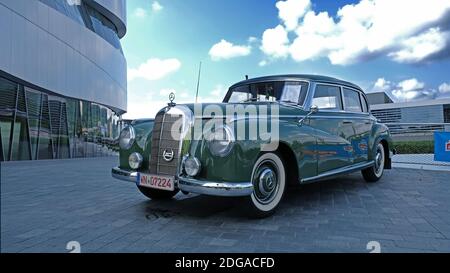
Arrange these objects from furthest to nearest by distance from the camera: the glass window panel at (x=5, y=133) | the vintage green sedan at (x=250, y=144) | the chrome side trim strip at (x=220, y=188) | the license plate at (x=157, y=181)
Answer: the glass window panel at (x=5, y=133) < the license plate at (x=157, y=181) < the vintage green sedan at (x=250, y=144) < the chrome side trim strip at (x=220, y=188)

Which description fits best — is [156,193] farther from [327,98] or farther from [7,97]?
[7,97]

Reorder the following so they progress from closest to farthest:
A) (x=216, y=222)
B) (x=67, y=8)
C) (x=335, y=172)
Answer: (x=216, y=222) → (x=335, y=172) → (x=67, y=8)

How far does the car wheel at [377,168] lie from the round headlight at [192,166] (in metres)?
4.05

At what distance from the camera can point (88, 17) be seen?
1941cm

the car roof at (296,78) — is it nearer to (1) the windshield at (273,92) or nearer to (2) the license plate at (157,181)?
(1) the windshield at (273,92)

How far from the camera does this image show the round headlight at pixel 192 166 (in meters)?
3.30

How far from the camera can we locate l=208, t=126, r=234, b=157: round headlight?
3.20 m

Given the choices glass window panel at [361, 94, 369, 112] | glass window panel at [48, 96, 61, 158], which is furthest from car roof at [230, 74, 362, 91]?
glass window panel at [48, 96, 61, 158]

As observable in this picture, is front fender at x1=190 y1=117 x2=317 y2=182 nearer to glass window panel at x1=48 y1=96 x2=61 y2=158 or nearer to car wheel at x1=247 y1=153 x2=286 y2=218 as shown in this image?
car wheel at x1=247 y1=153 x2=286 y2=218

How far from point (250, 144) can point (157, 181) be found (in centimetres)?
111

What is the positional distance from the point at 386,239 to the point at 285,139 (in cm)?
138

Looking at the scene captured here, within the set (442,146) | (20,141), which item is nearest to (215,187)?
(442,146)

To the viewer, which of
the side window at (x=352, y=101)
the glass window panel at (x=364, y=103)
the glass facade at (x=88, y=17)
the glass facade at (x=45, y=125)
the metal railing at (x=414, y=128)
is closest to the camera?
the side window at (x=352, y=101)

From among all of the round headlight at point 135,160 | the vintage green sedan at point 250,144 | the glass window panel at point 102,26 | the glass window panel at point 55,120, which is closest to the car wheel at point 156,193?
the vintage green sedan at point 250,144
